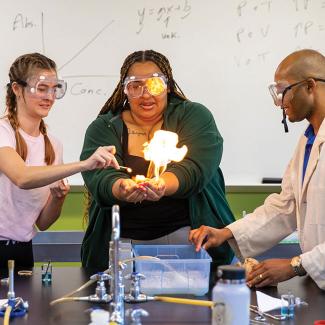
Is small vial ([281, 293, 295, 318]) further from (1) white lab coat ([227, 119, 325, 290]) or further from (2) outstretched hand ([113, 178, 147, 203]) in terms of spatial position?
(2) outstretched hand ([113, 178, 147, 203])

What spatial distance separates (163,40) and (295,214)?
169 centimetres

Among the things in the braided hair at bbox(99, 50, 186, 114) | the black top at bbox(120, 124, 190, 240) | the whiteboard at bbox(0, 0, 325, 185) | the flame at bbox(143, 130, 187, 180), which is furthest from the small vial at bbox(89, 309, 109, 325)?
the whiteboard at bbox(0, 0, 325, 185)

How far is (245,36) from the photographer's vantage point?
13.6ft

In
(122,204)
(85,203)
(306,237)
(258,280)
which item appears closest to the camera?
(258,280)

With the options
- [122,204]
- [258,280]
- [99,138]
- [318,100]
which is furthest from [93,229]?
[318,100]

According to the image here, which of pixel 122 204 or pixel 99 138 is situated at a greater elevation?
pixel 99 138

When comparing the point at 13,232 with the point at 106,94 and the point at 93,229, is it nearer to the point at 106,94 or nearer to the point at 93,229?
the point at 93,229

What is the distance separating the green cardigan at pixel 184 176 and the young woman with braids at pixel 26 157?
0.19 m

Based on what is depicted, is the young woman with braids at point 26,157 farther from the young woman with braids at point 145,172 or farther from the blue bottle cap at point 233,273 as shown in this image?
the blue bottle cap at point 233,273

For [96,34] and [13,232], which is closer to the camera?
[13,232]

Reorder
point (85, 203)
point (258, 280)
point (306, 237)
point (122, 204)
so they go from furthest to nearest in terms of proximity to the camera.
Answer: point (85, 203) → point (122, 204) → point (306, 237) → point (258, 280)

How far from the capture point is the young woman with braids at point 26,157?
2.97 meters

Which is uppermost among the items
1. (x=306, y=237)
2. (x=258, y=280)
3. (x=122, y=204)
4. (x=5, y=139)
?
(x=5, y=139)

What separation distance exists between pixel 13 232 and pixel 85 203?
112cm
